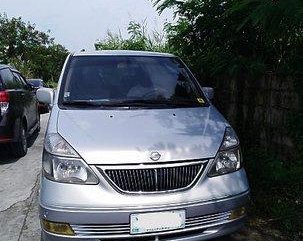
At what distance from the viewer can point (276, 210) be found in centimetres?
412

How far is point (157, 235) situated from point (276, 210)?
1.68 meters

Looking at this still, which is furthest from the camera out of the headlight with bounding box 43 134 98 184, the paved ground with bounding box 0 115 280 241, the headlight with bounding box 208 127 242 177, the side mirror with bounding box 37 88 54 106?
the side mirror with bounding box 37 88 54 106

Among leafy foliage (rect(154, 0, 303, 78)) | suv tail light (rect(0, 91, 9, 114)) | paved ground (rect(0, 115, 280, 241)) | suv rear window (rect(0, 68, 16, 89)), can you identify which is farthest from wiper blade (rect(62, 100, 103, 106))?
suv rear window (rect(0, 68, 16, 89))

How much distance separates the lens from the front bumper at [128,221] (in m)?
2.86

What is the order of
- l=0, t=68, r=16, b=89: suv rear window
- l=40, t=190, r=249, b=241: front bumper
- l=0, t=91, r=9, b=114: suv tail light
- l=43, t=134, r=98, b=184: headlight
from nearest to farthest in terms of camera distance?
1. l=40, t=190, r=249, b=241: front bumper
2. l=43, t=134, r=98, b=184: headlight
3. l=0, t=91, r=9, b=114: suv tail light
4. l=0, t=68, r=16, b=89: suv rear window

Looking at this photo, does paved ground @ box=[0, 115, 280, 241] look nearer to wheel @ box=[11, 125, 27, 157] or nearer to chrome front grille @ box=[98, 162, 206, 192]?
wheel @ box=[11, 125, 27, 157]

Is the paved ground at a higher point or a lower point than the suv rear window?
lower

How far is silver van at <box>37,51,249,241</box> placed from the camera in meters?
2.89

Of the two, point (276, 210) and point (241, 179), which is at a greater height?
point (241, 179)

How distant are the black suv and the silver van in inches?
112

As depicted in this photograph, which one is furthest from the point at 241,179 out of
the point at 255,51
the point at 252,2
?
the point at 255,51

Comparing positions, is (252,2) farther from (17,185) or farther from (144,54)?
(17,185)

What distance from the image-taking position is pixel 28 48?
4859cm

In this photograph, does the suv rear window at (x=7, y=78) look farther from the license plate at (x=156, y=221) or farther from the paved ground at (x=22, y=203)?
the license plate at (x=156, y=221)
